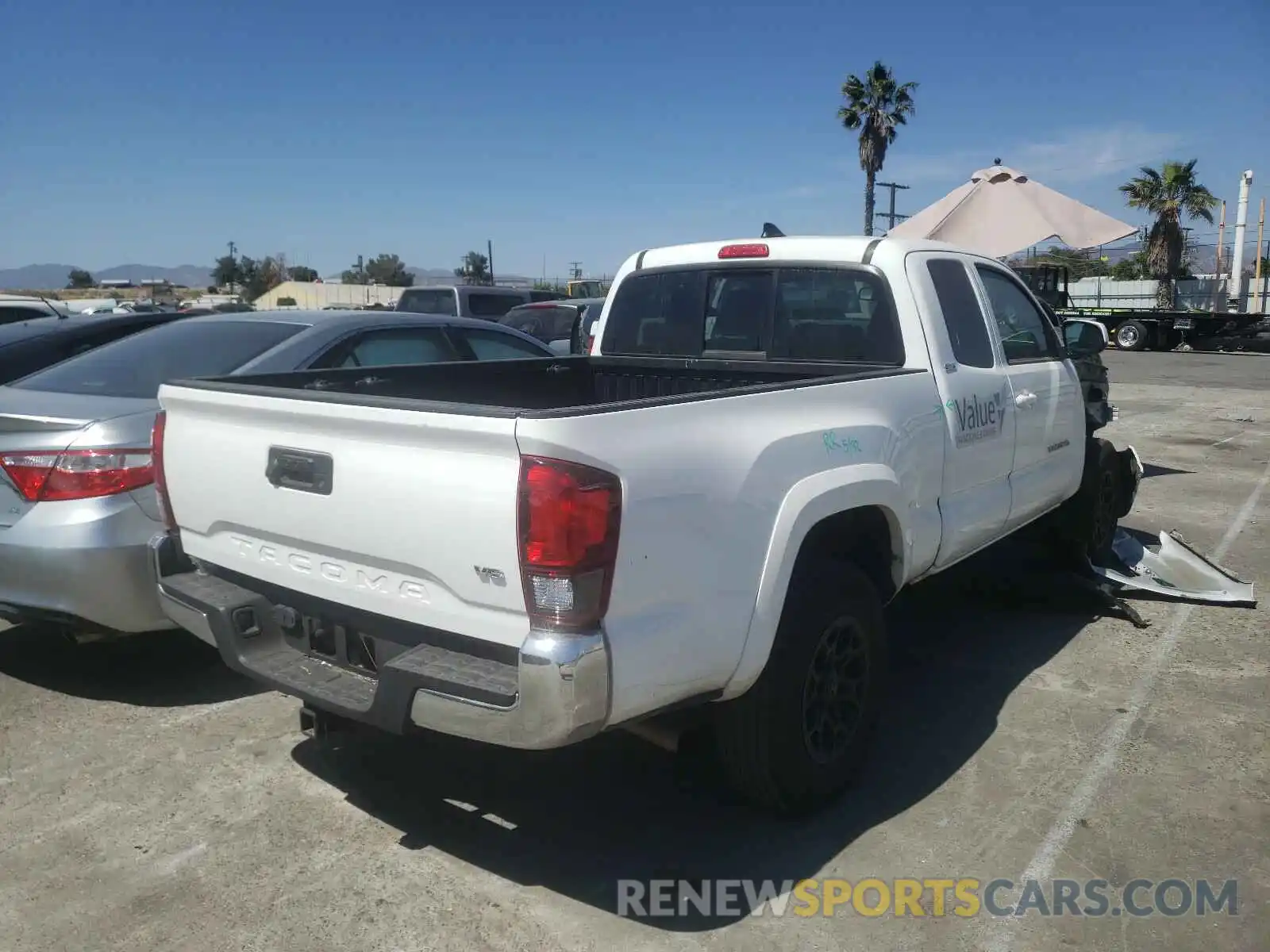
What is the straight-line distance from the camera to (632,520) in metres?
2.65

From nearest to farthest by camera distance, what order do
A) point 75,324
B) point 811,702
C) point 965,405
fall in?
point 811,702, point 965,405, point 75,324

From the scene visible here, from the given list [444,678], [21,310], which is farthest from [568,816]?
[21,310]

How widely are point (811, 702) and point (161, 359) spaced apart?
370 centimetres

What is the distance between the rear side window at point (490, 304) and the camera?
1658 centimetres

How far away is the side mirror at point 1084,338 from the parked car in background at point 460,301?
1094cm

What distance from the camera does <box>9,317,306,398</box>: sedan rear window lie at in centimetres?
493

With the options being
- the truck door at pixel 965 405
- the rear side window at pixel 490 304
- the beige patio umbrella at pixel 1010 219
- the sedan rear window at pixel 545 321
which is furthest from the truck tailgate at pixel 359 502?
the rear side window at pixel 490 304

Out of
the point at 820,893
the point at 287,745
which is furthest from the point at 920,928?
the point at 287,745

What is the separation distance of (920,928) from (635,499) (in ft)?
4.93

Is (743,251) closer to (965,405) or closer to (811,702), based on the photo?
(965,405)

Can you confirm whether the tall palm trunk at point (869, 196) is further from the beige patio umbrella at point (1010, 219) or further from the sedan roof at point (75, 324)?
the sedan roof at point (75, 324)

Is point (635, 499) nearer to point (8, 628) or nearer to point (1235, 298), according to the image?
point (8, 628)

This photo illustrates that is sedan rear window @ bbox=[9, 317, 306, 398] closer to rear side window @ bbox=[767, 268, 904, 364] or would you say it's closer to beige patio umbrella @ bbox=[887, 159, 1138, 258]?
rear side window @ bbox=[767, 268, 904, 364]

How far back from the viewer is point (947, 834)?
136 inches
